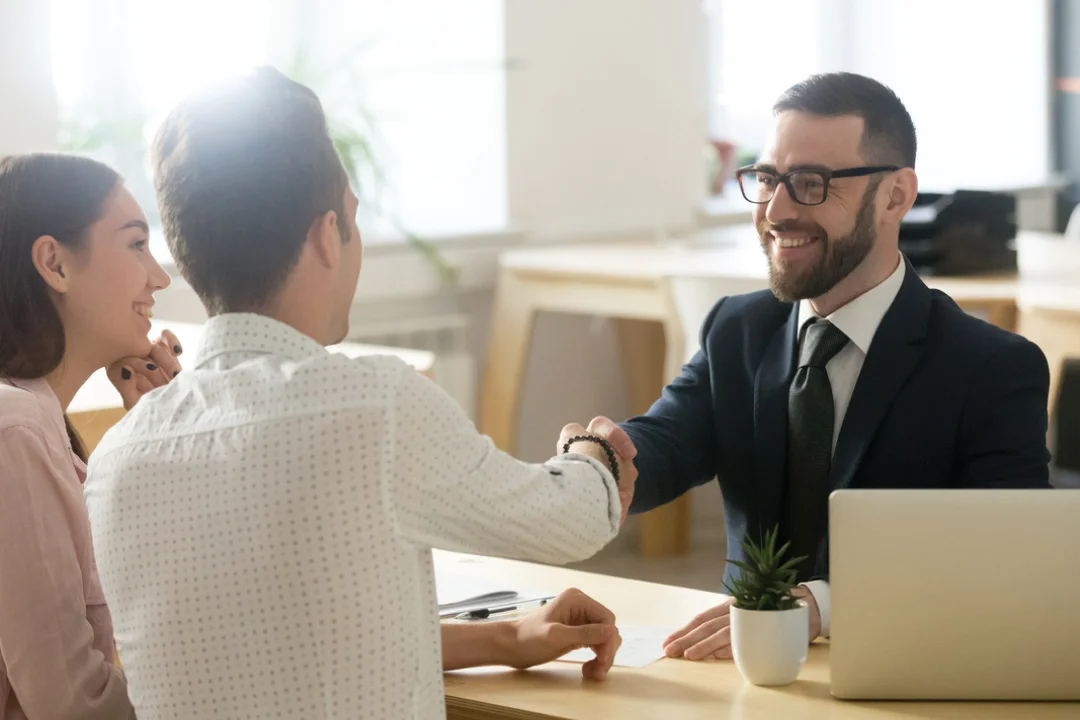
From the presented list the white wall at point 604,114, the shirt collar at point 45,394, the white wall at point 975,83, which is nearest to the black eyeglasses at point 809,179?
the shirt collar at point 45,394

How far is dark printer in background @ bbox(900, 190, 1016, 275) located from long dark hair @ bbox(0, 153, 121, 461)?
244 cm

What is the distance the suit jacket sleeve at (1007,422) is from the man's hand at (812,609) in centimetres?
30

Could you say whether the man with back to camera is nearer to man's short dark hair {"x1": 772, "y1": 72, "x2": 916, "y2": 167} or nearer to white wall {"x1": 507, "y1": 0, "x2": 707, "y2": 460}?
man's short dark hair {"x1": 772, "y1": 72, "x2": 916, "y2": 167}

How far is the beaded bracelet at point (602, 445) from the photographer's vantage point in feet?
5.58

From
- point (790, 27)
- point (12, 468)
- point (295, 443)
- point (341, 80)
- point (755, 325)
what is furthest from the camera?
point (790, 27)

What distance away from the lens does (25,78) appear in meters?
3.46

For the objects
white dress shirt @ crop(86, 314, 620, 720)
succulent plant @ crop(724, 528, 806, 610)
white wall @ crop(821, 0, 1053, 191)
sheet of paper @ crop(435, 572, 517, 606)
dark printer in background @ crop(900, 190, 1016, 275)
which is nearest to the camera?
white dress shirt @ crop(86, 314, 620, 720)

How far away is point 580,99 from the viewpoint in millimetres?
4809

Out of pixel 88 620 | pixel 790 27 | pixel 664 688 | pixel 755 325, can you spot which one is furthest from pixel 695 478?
pixel 790 27

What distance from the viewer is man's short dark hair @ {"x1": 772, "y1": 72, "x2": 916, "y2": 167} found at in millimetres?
2020

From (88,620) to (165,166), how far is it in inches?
23.4

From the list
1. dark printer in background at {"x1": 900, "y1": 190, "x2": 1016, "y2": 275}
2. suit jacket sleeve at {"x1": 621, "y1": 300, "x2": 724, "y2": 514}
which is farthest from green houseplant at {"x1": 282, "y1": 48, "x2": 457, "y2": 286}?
suit jacket sleeve at {"x1": 621, "y1": 300, "x2": 724, "y2": 514}

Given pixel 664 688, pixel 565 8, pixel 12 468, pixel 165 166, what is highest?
pixel 565 8

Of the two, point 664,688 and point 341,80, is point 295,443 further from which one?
point 341,80
